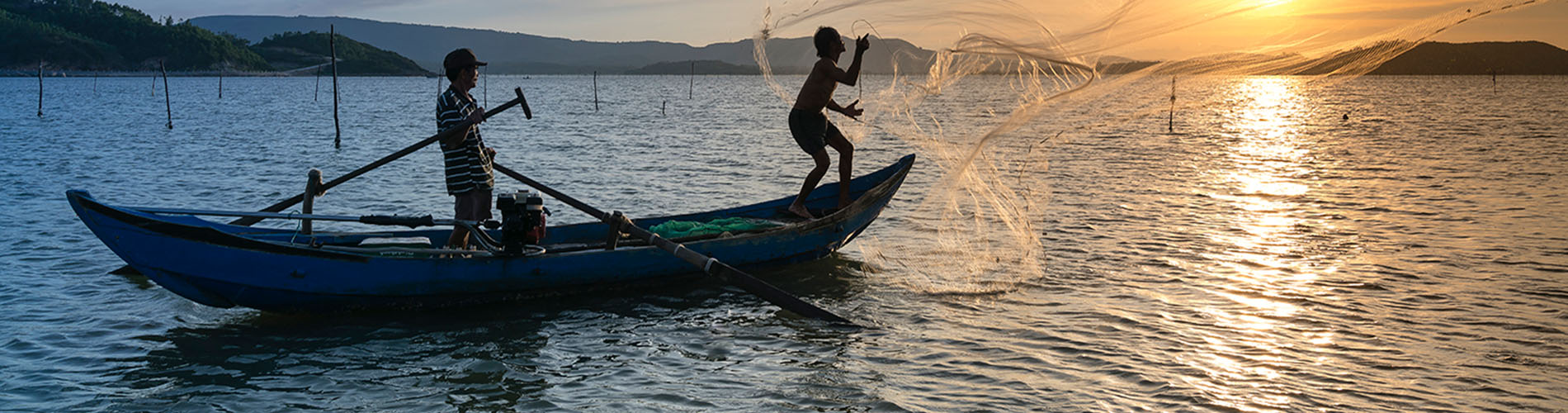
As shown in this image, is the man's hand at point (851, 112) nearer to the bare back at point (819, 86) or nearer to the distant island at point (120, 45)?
the bare back at point (819, 86)

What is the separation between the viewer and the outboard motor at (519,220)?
8500mm

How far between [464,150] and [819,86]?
131 inches

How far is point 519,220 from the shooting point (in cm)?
852

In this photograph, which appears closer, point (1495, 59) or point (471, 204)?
point (471, 204)

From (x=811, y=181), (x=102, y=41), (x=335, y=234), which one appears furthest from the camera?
(x=102, y=41)

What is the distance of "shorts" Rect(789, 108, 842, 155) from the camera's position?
10.3 metres

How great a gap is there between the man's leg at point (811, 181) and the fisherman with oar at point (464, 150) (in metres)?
3.10

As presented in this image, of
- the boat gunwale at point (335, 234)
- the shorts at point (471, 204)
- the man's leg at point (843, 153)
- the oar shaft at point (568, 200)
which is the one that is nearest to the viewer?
the boat gunwale at point (335, 234)

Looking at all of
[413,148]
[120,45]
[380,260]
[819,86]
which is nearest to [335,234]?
[413,148]

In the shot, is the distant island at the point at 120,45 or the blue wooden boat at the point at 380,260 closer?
the blue wooden boat at the point at 380,260

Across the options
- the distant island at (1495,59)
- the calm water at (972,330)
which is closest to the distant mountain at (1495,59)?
the distant island at (1495,59)

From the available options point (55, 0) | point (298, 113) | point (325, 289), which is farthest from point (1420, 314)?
point (55, 0)

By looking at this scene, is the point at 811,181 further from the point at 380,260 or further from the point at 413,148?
the point at 380,260

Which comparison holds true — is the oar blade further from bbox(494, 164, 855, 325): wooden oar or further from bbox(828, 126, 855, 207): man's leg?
bbox(828, 126, 855, 207): man's leg
